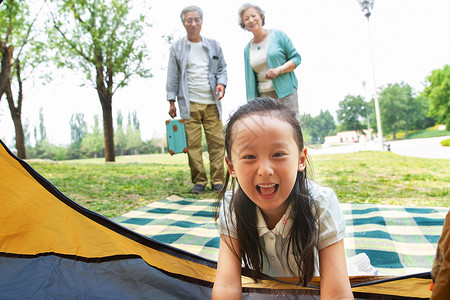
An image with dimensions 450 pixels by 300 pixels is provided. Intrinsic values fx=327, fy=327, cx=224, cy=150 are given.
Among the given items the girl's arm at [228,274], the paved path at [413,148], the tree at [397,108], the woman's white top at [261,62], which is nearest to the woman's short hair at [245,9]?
the woman's white top at [261,62]

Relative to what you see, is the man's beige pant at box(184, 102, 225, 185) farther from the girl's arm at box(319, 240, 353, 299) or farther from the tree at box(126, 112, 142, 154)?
the tree at box(126, 112, 142, 154)

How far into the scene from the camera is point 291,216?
0.68 metres

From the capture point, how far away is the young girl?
1.93ft

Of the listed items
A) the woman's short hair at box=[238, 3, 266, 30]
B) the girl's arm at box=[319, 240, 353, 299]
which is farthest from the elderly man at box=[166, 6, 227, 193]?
the girl's arm at box=[319, 240, 353, 299]

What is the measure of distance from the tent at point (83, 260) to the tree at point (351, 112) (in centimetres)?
651

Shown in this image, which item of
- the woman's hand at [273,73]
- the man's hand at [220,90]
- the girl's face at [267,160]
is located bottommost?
the girl's face at [267,160]

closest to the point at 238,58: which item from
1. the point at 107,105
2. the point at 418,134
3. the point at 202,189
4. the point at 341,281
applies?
the point at 202,189

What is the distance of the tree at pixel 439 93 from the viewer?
6375 millimetres

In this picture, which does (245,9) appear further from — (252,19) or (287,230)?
(287,230)

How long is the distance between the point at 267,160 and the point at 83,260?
65 centimetres

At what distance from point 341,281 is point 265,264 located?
0.20m

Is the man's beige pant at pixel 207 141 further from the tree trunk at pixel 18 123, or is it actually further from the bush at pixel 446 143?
the bush at pixel 446 143

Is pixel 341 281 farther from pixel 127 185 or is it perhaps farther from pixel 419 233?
pixel 127 185

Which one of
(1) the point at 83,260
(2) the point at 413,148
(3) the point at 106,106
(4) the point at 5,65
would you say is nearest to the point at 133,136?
(3) the point at 106,106
